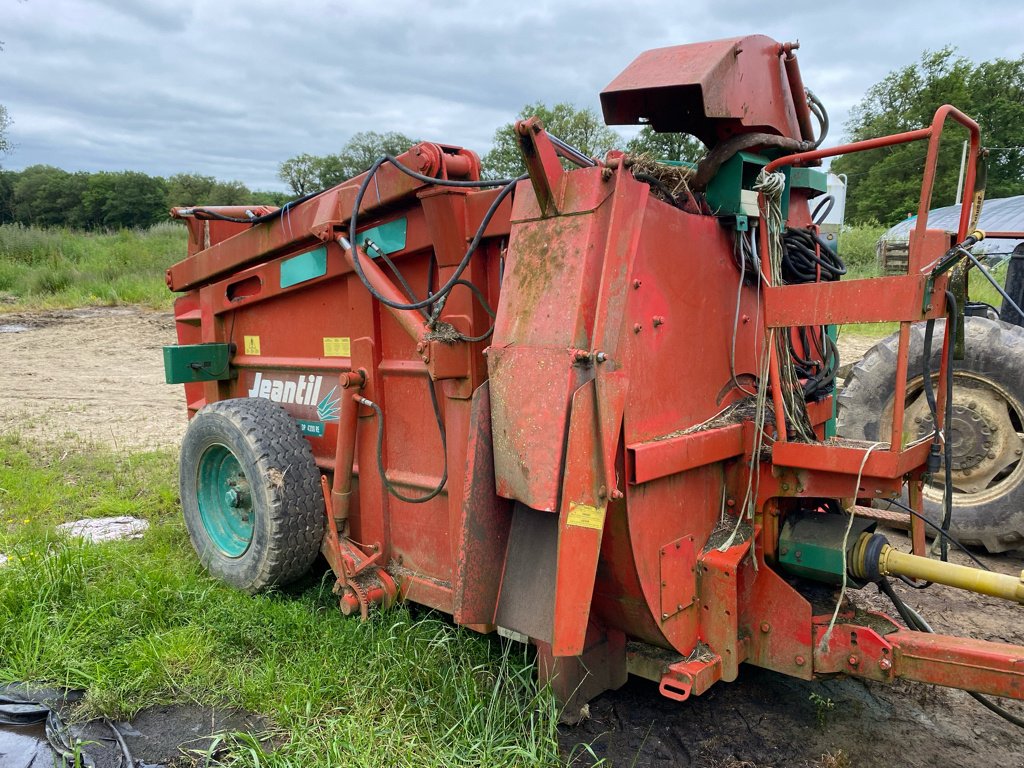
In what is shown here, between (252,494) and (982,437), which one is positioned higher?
(982,437)

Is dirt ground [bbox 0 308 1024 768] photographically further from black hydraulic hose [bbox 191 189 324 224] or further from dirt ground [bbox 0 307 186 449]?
dirt ground [bbox 0 307 186 449]

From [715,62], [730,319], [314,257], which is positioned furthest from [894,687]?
[314,257]

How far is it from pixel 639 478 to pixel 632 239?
71 centimetres

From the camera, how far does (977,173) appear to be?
2482 millimetres

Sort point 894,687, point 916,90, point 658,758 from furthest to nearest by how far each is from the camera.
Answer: point 916,90
point 894,687
point 658,758

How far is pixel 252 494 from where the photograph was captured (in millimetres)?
3277

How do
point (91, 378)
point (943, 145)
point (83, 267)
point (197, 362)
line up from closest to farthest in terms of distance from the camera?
point (197, 362) < point (91, 378) < point (83, 267) < point (943, 145)

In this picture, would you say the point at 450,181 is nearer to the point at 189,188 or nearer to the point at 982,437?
the point at 982,437

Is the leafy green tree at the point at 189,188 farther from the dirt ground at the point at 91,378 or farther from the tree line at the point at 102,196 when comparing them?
the dirt ground at the point at 91,378

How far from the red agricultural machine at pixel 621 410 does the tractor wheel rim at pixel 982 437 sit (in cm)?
135

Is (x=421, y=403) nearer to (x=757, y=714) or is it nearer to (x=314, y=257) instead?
(x=314, y=257)

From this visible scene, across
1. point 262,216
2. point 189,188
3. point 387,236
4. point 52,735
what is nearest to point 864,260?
point 262,216

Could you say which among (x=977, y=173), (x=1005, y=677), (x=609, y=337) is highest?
(x=977, y=173)

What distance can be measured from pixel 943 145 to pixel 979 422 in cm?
3479
